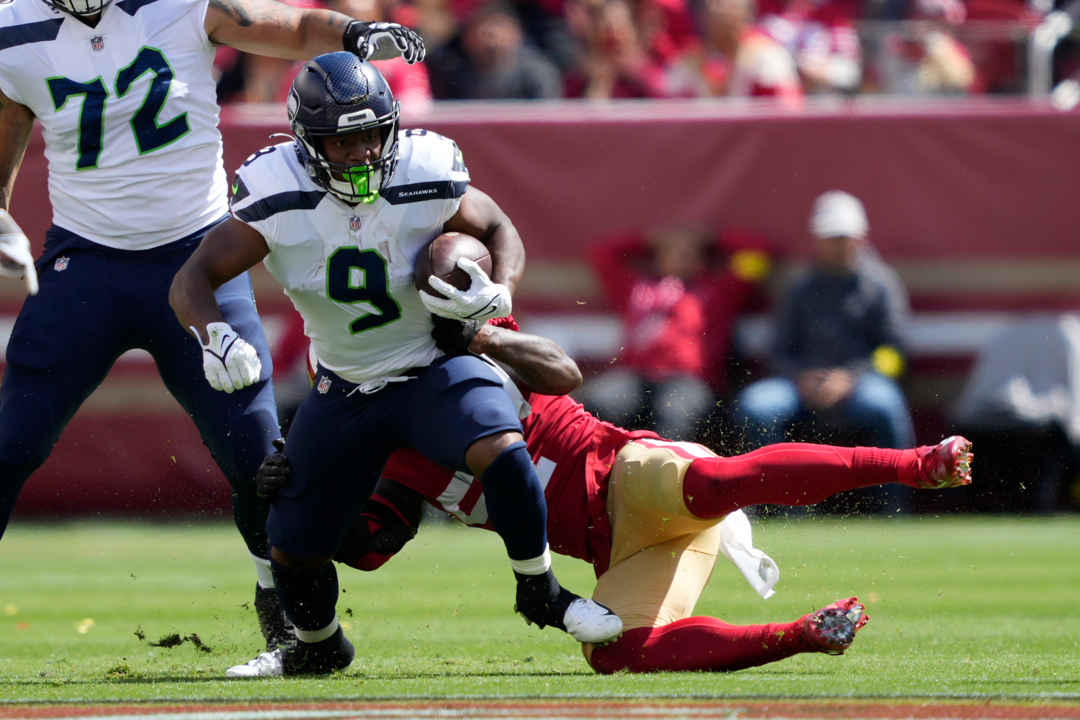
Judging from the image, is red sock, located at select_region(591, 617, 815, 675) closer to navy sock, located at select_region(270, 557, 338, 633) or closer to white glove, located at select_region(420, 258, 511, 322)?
navy sock, located at select_region(270, 557, 338, 633)

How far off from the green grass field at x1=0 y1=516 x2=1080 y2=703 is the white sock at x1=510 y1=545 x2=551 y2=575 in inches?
11.2

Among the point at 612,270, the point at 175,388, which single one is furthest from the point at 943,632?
the point at 612,270

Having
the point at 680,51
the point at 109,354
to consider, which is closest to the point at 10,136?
the point at 109,354

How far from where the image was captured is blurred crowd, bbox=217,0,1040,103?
8305mm

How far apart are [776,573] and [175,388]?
186 cm

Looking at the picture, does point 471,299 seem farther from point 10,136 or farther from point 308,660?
point 10,136

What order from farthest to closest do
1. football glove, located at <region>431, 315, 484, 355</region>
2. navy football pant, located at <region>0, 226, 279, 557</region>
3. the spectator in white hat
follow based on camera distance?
the spectator in white hat, navy football pant, located at <region>0, 226, 279, 557</region>, football glove, located at <region>431, 315, 484, 355</region>

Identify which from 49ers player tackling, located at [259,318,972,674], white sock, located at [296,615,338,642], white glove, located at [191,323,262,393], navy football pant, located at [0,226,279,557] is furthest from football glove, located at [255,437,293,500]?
white sock, located at [296,615,338,642]

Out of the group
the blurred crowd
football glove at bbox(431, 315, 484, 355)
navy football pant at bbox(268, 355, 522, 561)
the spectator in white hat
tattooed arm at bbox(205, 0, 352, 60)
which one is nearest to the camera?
navy football pant at bbox(268, 355, 522, 561)

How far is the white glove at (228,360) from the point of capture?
3.55 meters

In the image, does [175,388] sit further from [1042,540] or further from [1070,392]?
[1070,392]

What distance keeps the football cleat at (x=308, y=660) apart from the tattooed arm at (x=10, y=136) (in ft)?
5.19

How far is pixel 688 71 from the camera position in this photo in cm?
871

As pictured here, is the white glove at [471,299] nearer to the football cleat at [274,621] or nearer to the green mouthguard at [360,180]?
the green mouthguard at [360,180]
